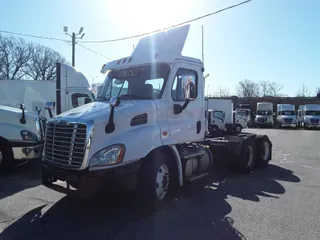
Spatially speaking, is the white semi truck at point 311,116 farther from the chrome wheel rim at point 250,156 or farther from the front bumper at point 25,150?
the front bumper at point 25,150

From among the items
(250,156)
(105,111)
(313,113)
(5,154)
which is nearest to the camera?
(105,111)

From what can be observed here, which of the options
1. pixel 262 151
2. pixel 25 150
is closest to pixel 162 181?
pixel 25 150

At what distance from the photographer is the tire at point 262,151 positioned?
981cm

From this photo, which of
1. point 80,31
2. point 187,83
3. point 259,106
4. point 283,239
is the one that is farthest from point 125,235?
point 259,106

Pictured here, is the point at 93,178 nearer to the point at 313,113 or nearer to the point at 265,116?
the point at 265,116

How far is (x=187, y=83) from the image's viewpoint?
616 centimetres

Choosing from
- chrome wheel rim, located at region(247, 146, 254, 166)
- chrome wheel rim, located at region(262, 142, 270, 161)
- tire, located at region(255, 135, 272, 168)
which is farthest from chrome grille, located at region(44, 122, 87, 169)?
chrome wheel rim, located at region(262, 142, 270, 161)

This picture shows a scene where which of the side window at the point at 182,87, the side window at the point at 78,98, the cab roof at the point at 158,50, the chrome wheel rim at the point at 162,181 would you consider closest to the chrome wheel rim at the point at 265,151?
the cab roof at the point at 158,50

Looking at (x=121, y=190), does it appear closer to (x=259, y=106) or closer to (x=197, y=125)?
(x=197, y=125)

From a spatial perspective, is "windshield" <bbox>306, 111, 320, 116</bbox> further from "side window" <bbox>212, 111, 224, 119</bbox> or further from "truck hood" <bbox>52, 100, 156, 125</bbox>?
"truck hood" <bbox>52, 100, 156, 125</bbox>

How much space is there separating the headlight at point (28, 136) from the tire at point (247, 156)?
5844 millimetres

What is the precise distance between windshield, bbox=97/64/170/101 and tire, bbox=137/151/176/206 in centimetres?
120

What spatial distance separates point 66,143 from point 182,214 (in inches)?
90.4

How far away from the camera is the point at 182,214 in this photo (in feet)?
17.2
